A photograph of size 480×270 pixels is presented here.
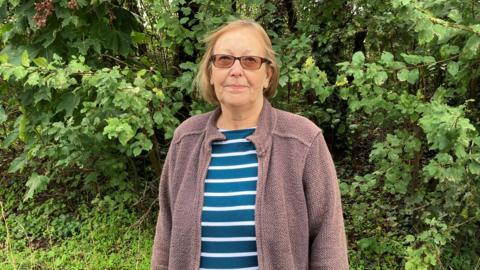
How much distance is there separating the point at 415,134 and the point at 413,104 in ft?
1.35

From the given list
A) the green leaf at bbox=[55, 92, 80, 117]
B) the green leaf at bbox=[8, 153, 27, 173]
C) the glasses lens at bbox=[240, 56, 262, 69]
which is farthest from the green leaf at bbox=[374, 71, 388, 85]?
the green leaf at bbox=[8, 153, 27, 173]

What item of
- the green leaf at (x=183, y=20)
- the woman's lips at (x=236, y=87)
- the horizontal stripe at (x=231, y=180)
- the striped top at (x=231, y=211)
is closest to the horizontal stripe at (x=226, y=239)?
the striped top at (x=231, y=211)

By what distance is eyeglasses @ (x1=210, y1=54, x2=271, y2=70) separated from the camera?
71.3 inches

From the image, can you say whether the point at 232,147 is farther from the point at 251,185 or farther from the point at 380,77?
the point at 380,77

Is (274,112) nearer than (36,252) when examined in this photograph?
Yes

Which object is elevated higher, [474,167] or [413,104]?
[413,104]

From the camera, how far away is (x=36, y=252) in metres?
4.54

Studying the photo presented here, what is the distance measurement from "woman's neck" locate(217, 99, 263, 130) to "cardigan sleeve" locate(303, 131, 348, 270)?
0.88 feet

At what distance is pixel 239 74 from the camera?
5.85 ft

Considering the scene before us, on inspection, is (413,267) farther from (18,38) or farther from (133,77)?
(18,38)

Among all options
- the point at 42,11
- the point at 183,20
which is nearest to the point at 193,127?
the point at 183,20

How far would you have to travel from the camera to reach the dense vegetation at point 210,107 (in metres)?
2.74

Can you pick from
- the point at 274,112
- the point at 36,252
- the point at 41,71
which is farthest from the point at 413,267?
the point at 36,252

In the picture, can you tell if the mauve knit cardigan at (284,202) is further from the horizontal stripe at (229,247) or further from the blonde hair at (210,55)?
the blonde hair at (210,55)
